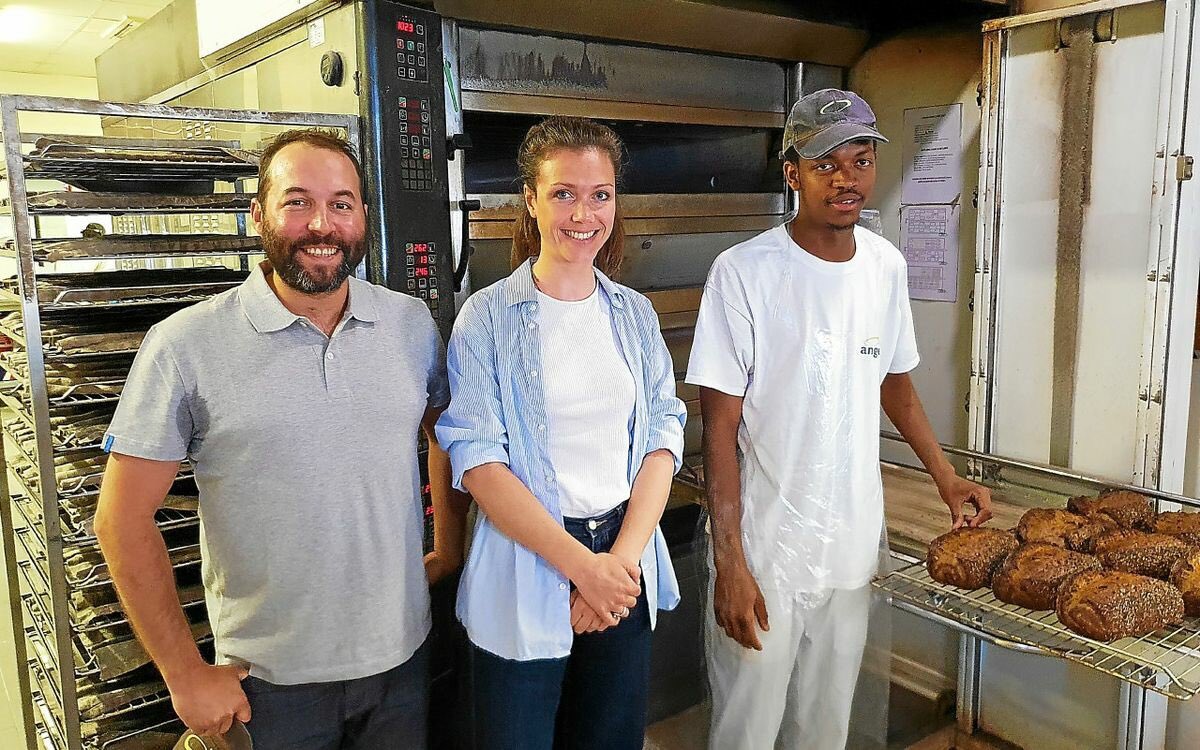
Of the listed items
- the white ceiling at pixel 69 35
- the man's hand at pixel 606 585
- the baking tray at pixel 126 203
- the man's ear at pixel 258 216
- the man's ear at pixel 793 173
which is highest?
the white ceiling at pixel 69 35

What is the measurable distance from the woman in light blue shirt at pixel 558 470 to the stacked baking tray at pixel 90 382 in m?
0.63

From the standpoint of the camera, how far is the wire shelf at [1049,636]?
1.35m

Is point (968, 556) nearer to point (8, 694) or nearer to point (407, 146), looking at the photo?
point (407, 146)

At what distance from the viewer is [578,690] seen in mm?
1503

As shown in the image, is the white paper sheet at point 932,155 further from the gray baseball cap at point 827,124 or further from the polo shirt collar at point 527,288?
the polo shirt collar at point 527,288

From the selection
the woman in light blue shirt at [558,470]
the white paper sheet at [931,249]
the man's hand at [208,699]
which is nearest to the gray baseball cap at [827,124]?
the woman in light blue shirt at [558,470]

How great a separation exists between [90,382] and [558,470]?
2.95 feet

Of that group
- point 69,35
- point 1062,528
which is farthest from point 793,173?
point 69,35

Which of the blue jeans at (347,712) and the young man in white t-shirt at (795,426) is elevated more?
the young man in white t-shirt at (795,426)

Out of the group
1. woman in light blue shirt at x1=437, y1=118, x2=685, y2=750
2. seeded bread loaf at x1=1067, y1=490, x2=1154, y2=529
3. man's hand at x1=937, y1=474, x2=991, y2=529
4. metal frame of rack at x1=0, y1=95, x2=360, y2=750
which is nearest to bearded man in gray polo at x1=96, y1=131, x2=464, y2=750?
woman in light blue shirt at x1=437, y1=118, x2=685, y2=750

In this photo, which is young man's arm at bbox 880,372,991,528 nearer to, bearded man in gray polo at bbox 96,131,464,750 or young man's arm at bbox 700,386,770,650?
young man's arm at bbox 700,386,770,650

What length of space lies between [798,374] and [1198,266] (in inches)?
38.8

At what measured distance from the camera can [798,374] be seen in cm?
169

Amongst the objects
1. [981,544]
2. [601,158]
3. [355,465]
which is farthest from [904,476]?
[355,465]
